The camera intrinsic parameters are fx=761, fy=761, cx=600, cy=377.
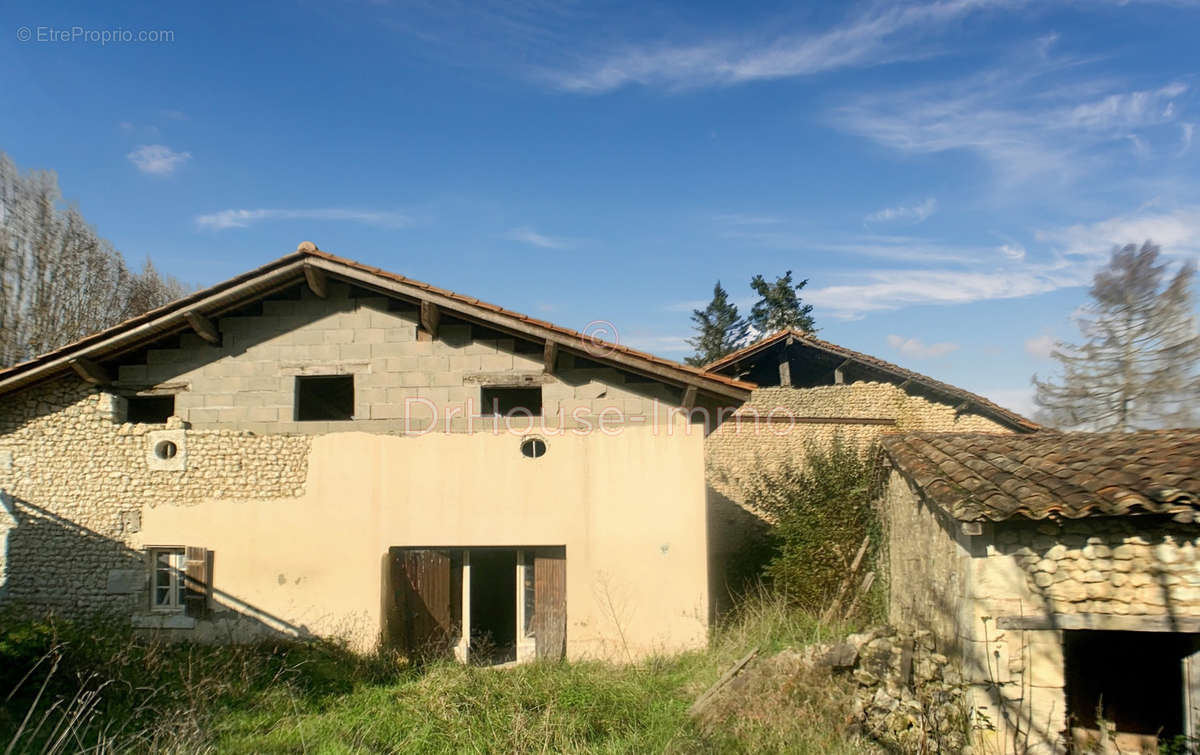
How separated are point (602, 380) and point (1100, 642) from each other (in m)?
6.26

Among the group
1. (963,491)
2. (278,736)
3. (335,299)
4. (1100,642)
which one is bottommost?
(278,736)

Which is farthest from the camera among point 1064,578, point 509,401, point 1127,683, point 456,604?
point 509,401

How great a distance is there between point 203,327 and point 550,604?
6063mm

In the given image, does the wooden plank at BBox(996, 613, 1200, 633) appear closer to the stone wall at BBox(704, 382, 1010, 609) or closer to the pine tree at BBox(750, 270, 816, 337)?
the stone wall at BBox(704, 382, 1010, 609)

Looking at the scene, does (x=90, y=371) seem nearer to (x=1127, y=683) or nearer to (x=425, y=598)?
(x=425, y=598)

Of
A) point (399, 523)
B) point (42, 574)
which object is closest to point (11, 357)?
point (42, 574)

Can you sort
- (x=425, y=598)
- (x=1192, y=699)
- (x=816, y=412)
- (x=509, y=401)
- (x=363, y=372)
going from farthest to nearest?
(x=816, y=412), (x=509, y=401), (x=363, y=372), (x=425, y=598), (x=1192, y=699)

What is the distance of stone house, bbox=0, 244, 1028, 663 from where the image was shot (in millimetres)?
9945

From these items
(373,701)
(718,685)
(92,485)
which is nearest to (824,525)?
(718,685)

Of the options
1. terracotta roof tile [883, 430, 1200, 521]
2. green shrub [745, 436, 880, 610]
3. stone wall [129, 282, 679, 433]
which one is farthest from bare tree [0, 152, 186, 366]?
terracotta roof tile [883, 430, 1200, 521]

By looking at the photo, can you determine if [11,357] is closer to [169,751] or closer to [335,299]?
[335,299]

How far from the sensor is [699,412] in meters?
10.3

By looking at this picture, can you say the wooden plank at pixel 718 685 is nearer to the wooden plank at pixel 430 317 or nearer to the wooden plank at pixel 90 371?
the wooden plank at pixel 430 317

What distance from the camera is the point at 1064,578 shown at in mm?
6469
